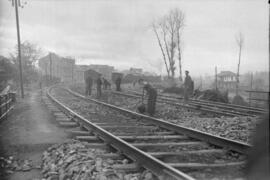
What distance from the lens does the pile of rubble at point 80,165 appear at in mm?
4028

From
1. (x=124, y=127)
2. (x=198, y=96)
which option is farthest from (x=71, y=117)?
(x=198, y=96)

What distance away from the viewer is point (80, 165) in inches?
175

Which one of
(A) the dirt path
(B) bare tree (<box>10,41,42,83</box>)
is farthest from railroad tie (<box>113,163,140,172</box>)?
(B) bare tree (<box>10,41,42,83</box>)

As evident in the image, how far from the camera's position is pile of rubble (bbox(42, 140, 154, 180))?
4.03 m

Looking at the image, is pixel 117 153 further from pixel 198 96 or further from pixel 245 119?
pixel 198 96

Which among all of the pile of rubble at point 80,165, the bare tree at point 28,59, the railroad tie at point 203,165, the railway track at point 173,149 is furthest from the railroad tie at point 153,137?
the bare tree at point 28,59

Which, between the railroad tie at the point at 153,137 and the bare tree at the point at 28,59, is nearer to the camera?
the railroad tie at the point at 153,137

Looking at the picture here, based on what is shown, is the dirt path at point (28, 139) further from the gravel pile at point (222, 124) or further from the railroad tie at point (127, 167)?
the gravel pile at point (222, 124)

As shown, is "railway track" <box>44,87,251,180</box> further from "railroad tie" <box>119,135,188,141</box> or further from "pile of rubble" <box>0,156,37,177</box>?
"pile of rubble" <box>0,156,37,177</box>

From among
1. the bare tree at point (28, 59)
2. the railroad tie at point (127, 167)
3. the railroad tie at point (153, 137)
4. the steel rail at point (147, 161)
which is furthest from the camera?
the bare tree at point (28, 59)

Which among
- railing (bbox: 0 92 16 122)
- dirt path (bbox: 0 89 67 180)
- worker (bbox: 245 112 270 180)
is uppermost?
worker (bbox: 245 112 270 180)

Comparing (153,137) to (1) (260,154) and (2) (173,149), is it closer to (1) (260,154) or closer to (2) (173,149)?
(2) (173,149)

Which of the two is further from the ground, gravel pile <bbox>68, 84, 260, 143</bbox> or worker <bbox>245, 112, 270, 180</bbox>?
worker <bbox>245, 112, 270, 180</bbox>

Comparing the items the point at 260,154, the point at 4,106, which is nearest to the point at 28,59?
the point at 4,106
